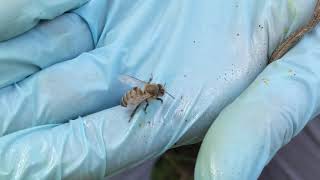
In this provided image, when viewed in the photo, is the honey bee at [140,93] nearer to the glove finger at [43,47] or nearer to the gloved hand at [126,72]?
the gloved hand at [126,72]

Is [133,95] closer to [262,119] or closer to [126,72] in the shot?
[126,72]

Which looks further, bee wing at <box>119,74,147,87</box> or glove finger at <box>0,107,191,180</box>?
bee wing at <box>119,74,147,87</box>

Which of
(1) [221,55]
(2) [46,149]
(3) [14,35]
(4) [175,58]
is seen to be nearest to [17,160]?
(2) [46,149]

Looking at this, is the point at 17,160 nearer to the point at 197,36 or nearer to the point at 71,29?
the point at 71,29

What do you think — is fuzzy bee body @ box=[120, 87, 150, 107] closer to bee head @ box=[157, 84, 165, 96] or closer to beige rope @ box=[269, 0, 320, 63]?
bee head @ box=[157, 84, 165, 96]

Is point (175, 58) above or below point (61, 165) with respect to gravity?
above

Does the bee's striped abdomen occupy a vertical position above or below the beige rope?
below

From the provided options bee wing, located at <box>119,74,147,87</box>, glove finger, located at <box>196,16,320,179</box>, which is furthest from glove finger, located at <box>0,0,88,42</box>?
glove finger, located at <box>196,16,320,179</box>
